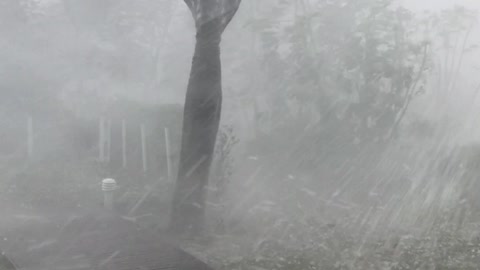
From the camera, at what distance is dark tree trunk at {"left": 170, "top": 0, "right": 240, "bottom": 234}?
21.2ft

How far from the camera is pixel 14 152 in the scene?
435 inches

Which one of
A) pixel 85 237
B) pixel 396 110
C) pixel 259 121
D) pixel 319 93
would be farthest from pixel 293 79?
pixel 85 237

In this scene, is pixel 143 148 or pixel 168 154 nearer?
pixel 168 154

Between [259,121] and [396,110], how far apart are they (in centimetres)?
349

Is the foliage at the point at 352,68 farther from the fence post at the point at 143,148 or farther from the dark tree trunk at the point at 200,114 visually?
the dark tree trunk at the point at 200,114

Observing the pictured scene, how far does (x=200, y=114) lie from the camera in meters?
6.73

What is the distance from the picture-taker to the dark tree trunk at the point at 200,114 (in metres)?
6.45

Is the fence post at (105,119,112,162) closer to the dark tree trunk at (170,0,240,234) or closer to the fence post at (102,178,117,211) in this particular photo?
the fence post at (102,178,117,211)

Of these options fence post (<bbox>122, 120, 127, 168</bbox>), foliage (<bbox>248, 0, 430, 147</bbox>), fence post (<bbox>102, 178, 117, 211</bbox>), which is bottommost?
fence post (<bbox>102, 178, 117, 211</bbox>)

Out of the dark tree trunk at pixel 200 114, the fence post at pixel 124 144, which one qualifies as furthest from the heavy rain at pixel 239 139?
the fence post at pixel 124 144

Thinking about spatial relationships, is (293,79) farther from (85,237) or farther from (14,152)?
(85,237)

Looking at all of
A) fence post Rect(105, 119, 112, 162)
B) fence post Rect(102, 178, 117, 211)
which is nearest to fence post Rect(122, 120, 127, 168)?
fence post Rect(105, 119, 112, 162)

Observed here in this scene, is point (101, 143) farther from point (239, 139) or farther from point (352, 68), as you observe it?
point (352, 68)

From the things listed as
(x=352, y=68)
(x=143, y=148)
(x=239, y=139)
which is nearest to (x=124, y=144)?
(x=143, y=148)
